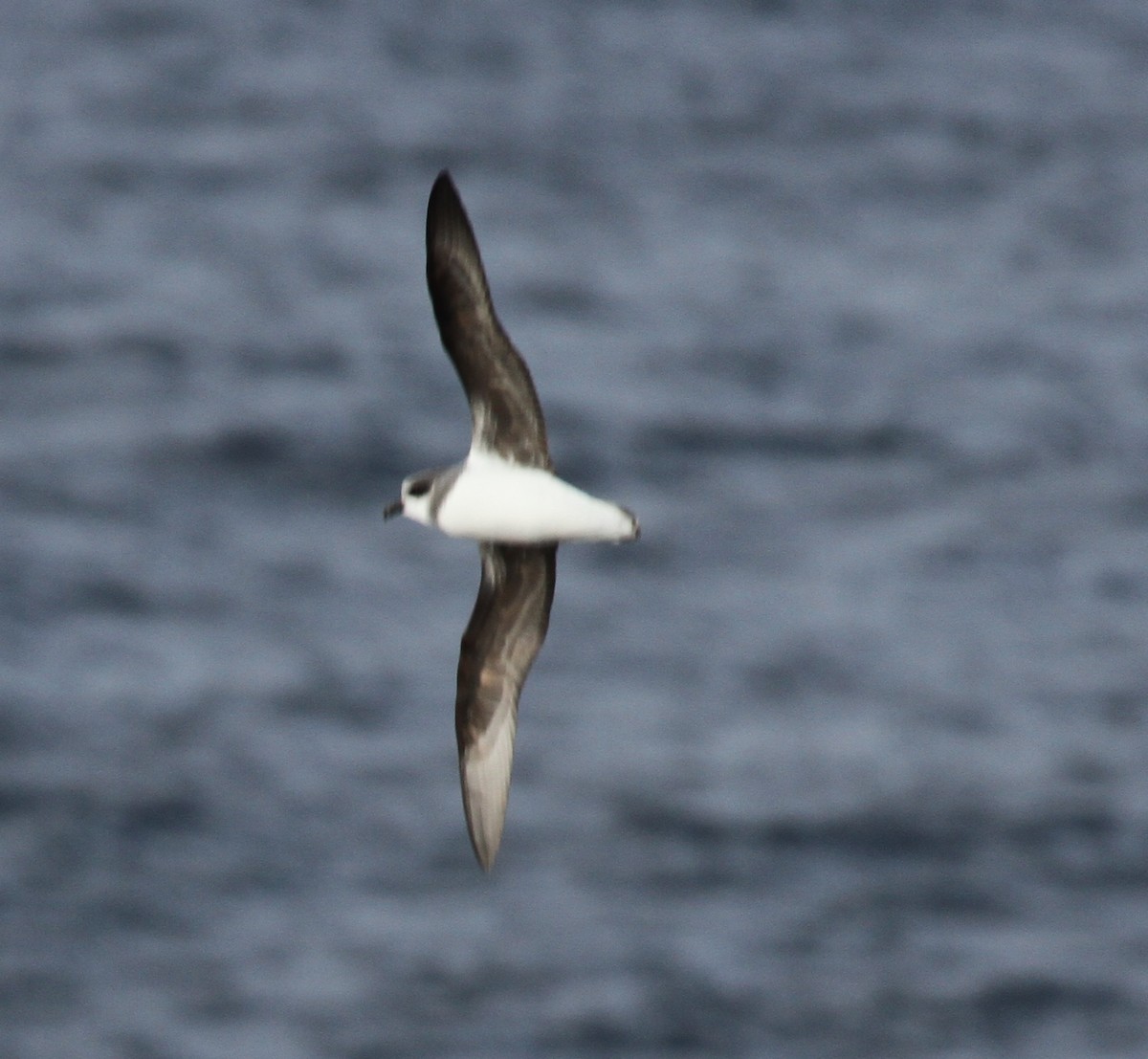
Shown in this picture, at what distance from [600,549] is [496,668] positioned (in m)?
26.1

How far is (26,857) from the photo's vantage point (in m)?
30.1

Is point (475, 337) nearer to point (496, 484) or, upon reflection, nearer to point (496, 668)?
point (496, 484)

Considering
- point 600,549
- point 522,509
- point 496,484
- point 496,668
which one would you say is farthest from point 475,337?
point 600,549

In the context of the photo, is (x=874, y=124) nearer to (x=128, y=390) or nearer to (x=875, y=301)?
(x=875, y=301)

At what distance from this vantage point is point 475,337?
10.6 metres

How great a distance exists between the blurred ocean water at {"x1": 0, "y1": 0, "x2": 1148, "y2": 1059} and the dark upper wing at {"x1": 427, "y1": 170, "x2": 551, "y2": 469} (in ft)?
59.2

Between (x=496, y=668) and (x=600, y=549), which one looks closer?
(x=496, y=668)

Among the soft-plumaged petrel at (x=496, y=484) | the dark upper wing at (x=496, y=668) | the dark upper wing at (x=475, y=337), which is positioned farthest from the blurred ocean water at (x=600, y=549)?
the dark upper wing at (x=475, y=337)

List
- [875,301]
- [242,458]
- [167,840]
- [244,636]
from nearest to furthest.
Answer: [167,840] → [244,636] → [242,458] → [875,301]

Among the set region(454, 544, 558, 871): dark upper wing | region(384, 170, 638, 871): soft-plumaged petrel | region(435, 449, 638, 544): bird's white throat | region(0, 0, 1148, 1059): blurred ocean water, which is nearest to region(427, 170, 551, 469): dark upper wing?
region(384, 170, 638, 871): soft-plumaged petrel

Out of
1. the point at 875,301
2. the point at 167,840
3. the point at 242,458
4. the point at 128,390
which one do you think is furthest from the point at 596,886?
the point at 875,301

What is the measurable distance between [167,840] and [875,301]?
755 inches

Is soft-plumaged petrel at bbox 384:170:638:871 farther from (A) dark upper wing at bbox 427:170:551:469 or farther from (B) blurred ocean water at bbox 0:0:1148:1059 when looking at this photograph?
(B) blurred ocean water at bbox 0:0:1148:1059

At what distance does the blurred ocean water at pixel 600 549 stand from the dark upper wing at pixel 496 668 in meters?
16.5
